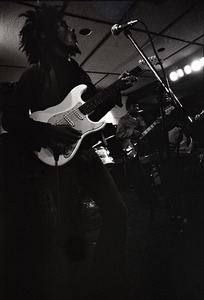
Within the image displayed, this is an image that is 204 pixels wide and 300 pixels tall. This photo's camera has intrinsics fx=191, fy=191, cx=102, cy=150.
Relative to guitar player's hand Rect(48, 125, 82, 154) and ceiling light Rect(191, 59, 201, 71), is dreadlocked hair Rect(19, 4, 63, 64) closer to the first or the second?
guitar player's hand Rect(48, 125, 82, 154)

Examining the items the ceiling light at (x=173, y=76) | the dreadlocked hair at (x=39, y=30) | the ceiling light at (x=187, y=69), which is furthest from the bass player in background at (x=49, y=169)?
the ceiling light at (x=173, y=76)

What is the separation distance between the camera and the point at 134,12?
236 centimetres

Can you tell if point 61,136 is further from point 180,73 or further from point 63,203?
point 180,73

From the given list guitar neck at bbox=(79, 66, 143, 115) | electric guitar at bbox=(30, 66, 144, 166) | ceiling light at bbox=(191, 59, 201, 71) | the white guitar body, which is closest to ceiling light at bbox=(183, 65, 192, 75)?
ceiling light at bbox=(191, 59, 201, 71)

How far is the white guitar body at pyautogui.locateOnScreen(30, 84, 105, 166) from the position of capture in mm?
1082

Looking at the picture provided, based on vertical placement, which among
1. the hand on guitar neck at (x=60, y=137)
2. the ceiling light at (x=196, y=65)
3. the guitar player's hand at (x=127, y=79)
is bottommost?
the hand on guitar neck at (x=60, y=137)

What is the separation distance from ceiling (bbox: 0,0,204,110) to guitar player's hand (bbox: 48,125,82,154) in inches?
48.7

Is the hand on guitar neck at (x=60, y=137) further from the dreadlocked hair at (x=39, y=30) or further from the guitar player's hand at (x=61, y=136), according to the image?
the dreadlocked hair at (x=39, y=30)

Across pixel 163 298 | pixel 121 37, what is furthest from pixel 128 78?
pixel 121 37

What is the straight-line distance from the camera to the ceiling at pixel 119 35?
7.16 ft

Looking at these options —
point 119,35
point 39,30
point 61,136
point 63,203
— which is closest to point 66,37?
point 39,30

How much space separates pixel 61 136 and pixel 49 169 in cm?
21

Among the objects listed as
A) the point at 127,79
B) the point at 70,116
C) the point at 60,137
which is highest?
the point at 127,79

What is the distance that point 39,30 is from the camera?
3.68ft
